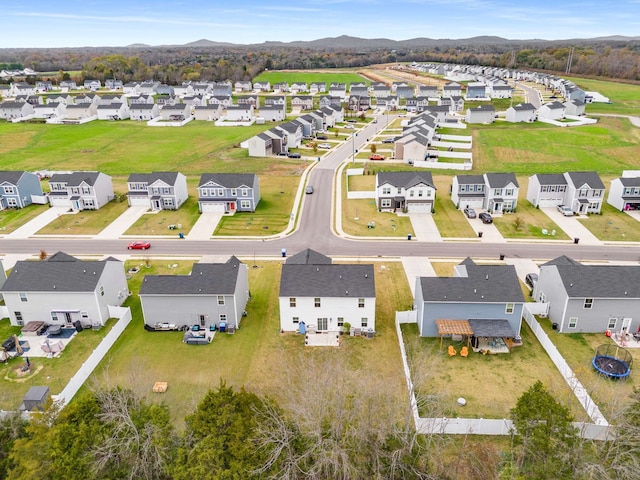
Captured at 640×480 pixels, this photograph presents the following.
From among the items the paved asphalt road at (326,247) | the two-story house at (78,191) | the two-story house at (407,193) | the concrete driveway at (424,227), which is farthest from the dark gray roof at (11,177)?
the concrete driveway at (424,227)

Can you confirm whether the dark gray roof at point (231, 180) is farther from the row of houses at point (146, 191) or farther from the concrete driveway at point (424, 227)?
the concrete driveway at point (424, 227)

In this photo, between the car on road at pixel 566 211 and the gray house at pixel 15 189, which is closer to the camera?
the car on road at pixel 566 211

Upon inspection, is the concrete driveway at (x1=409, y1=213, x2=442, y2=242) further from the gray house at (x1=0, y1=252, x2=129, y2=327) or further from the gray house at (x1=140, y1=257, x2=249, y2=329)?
the gray house at (x1=0, y1=252, x2=129, y2=327)

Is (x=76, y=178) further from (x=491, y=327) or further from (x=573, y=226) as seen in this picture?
(x=573, y=226)

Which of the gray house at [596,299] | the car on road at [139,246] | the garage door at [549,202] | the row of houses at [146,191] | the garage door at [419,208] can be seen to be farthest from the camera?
the garage door at [549,202]

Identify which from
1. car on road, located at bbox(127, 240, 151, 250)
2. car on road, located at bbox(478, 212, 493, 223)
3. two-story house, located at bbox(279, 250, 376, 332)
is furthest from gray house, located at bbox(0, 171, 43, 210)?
car on road, located at bbox(478, 212, 493, 223)
